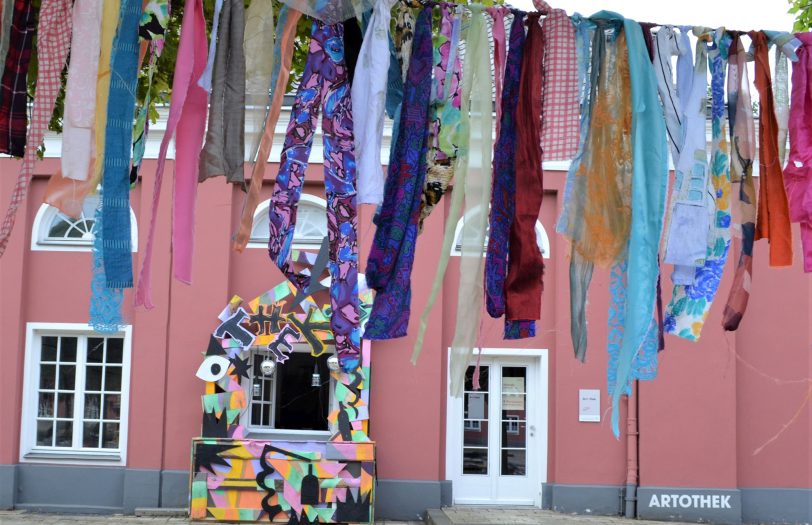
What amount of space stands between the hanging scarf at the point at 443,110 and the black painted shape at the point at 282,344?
655 centimetres

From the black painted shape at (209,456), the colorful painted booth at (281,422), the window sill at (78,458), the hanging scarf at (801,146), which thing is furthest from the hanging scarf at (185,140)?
the window sill at (78,458)

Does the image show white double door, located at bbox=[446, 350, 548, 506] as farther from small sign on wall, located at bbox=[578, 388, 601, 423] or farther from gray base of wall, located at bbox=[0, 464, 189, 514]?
gray base of wall, located at bbox=[0, 464, 189, 514]

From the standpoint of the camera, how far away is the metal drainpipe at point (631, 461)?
413 inches

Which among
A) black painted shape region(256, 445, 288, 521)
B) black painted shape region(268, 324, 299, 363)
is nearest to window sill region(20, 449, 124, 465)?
black painted shape region(256, 445, 288, 521)

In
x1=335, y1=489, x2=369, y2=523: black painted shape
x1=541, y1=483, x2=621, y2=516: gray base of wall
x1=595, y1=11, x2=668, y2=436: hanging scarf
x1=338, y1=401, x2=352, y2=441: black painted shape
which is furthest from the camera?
x1=541, y1=483, x2=621, y2=516: gray base of wall

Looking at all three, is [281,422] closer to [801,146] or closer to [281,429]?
[281,429]

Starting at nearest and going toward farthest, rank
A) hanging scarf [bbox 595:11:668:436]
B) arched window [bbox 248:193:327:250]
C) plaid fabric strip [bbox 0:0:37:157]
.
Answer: hanging scarf [bbox 595:11:668:436] < plaid fabric strip [bbox 0:0:37:157] < arched window [bbox 248:193:327:250]

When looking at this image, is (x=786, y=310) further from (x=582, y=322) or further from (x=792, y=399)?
(x=582, y=322)

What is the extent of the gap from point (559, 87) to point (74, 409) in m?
8.46

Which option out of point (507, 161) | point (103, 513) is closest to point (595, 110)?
point (507, 161)

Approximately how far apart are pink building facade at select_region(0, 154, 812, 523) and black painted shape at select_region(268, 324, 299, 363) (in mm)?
678

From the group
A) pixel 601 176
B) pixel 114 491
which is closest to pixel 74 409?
pixel 114 491

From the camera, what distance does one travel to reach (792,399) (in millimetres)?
10703

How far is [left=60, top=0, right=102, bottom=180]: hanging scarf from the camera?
3.80 m
